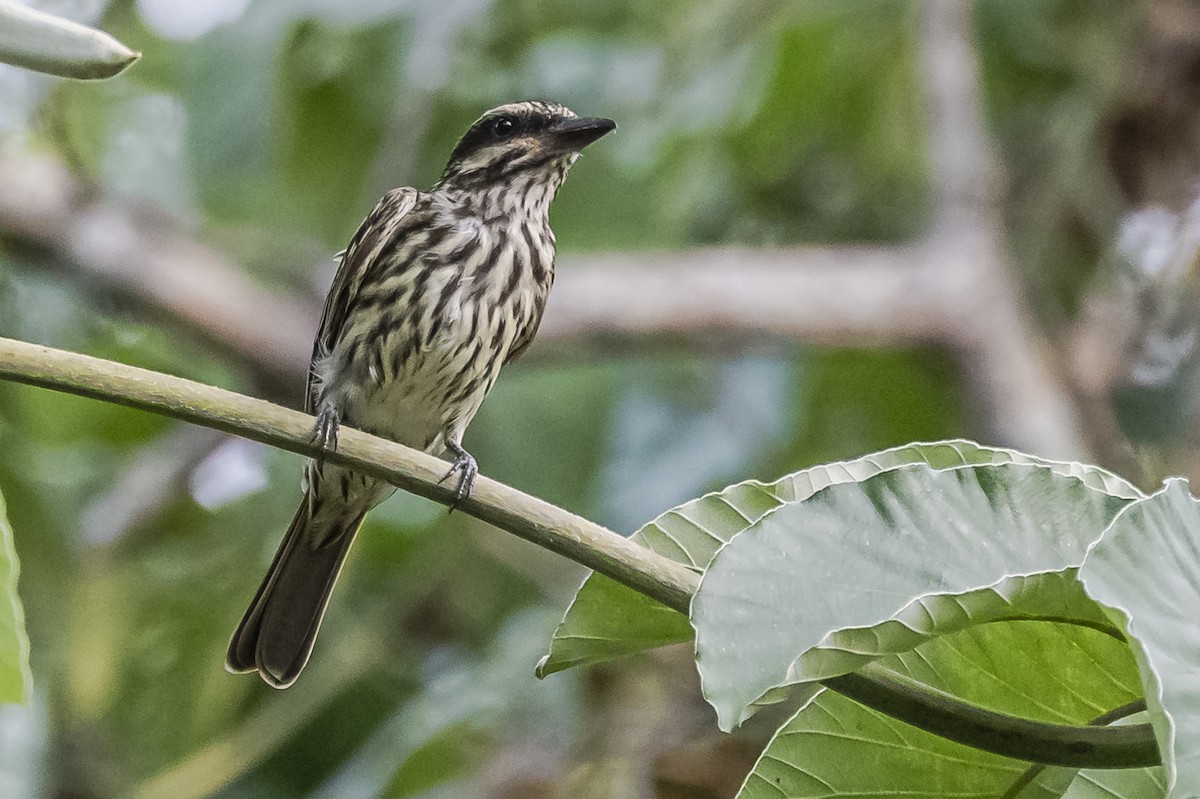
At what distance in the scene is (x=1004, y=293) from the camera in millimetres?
4914

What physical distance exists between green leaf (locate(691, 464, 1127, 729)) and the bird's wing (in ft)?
6.58

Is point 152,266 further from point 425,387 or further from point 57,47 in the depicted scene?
point 57,47

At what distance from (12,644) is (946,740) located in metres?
0.84

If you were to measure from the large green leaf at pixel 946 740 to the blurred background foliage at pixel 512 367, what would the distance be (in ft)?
7.26

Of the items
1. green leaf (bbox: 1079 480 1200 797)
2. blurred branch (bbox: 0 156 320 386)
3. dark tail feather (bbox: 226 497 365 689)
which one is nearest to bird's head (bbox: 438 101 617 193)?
dark tail feather (bbox: 226 497 365 689)

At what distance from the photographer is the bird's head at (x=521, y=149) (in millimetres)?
3312

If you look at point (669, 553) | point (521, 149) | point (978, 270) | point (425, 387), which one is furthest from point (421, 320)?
point (978, 270)

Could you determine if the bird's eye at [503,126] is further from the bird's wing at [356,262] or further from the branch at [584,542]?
the branch at [584,542]

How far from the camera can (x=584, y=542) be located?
52.4 inches

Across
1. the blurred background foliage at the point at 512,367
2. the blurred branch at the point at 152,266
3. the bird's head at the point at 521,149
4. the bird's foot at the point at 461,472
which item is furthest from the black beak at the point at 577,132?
the blurred branch at the point at 152,266

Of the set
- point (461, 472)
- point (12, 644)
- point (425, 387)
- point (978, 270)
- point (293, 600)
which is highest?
point (12, 644)

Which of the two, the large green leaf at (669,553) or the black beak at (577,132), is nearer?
the large green leaf at (669,553)

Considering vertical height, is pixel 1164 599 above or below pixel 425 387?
above

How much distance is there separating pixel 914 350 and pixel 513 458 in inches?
A: 50.2
